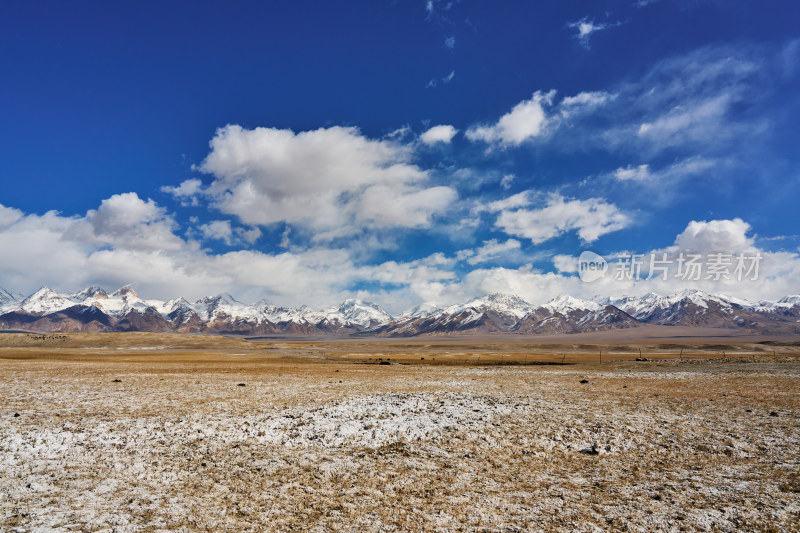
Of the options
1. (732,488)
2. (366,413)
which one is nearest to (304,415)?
(366,413)

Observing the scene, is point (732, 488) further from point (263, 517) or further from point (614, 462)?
point (263, 517)

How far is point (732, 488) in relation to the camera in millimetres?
9570

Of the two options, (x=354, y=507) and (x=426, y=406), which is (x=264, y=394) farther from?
Result: (x=354, y=507)

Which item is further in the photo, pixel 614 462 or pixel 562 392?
pixel 562 392

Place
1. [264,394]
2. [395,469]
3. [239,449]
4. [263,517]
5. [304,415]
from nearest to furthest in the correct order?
[263,517] < [395,469] < [239,449] < [304,415] < [264,394]

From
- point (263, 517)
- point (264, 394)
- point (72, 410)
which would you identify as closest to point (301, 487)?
point (263, 517)

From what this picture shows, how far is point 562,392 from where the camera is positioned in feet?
84.6

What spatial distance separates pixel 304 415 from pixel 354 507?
357 inches

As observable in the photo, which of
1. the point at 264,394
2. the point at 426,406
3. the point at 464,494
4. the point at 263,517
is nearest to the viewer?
the point at 263,517

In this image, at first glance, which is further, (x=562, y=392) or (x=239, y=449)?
(x=562, y=392)

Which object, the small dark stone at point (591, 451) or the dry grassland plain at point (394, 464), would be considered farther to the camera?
the small dark stone at point (591, 451)

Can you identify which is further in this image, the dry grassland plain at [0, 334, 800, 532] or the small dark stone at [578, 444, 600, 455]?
the small dark stone at [578, 444, 600, 455]

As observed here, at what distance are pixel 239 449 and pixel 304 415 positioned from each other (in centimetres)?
448

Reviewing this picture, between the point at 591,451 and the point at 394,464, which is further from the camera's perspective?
the point at 591,451
